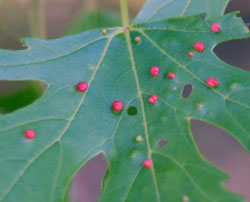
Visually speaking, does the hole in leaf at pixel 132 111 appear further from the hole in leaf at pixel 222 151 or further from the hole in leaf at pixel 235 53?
the hole in leaf at pixel 235 53

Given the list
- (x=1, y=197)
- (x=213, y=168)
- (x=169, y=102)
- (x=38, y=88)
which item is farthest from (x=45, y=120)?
(x=38, y=88)

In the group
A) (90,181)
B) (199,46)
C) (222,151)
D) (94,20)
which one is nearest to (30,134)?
(199,46)

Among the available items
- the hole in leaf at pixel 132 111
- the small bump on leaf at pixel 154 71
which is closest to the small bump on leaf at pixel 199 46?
the small bump on leaf at pixel 154 71

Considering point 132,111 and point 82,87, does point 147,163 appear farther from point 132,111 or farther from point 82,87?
point 82,87

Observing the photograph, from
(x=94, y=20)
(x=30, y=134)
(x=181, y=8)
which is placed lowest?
(x=30, y=134)

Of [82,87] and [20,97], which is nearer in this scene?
[82,87]

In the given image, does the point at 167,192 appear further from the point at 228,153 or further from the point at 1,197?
the point at 228,153

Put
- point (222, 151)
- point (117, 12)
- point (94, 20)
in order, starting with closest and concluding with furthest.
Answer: point (94, 20) → point (117, 12) → point (222, 151)
